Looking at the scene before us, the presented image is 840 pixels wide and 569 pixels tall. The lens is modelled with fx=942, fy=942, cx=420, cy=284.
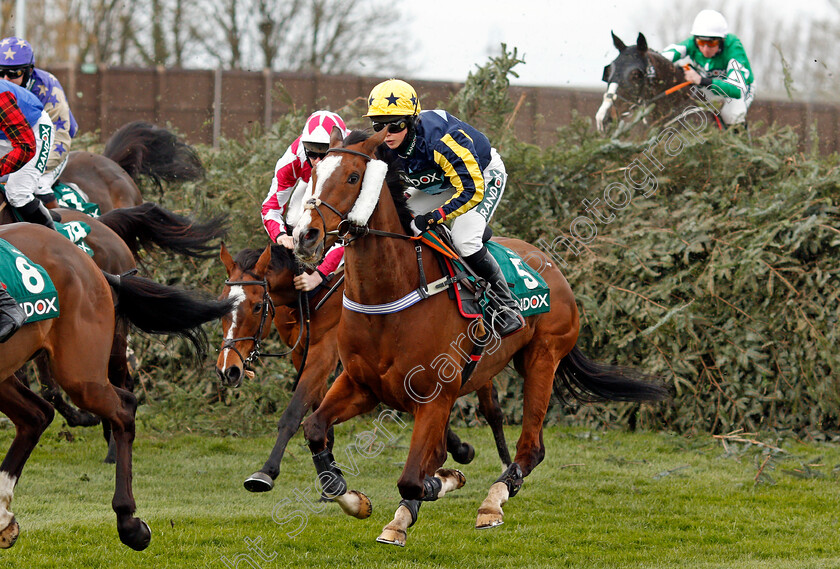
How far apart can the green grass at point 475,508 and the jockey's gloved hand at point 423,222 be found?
1.53 m

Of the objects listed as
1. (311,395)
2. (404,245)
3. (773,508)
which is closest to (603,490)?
(773,508)

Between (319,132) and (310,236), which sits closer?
(310,236)

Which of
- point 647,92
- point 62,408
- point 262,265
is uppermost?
point 647,92

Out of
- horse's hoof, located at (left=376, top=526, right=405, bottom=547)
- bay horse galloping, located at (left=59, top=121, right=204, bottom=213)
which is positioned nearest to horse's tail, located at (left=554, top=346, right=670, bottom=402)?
horse's hoof, located at (left=376, top=526, right=405, bottom=547)

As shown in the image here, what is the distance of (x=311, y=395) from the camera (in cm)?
516

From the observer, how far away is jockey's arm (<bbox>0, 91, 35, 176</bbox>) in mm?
4281

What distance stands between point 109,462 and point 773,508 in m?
4.26

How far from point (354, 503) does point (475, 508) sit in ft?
4.17

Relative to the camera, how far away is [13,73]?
6266 millimetres

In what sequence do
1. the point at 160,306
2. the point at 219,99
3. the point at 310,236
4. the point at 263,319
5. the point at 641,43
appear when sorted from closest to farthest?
the point at 310,236 < the point at 160,306 < the point at 263,319 < the point at 641,43 < the point at 219,99

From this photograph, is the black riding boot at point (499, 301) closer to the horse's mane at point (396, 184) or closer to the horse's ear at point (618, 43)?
the horse's mane at point (396, 184)

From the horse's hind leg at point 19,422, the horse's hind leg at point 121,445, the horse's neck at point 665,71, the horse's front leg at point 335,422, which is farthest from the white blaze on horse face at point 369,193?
the horse's neck at point 665,71

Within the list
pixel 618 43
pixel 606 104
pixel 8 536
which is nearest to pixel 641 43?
pixel 618 43

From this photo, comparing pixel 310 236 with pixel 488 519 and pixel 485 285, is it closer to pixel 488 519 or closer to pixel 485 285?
pixel 485 285
